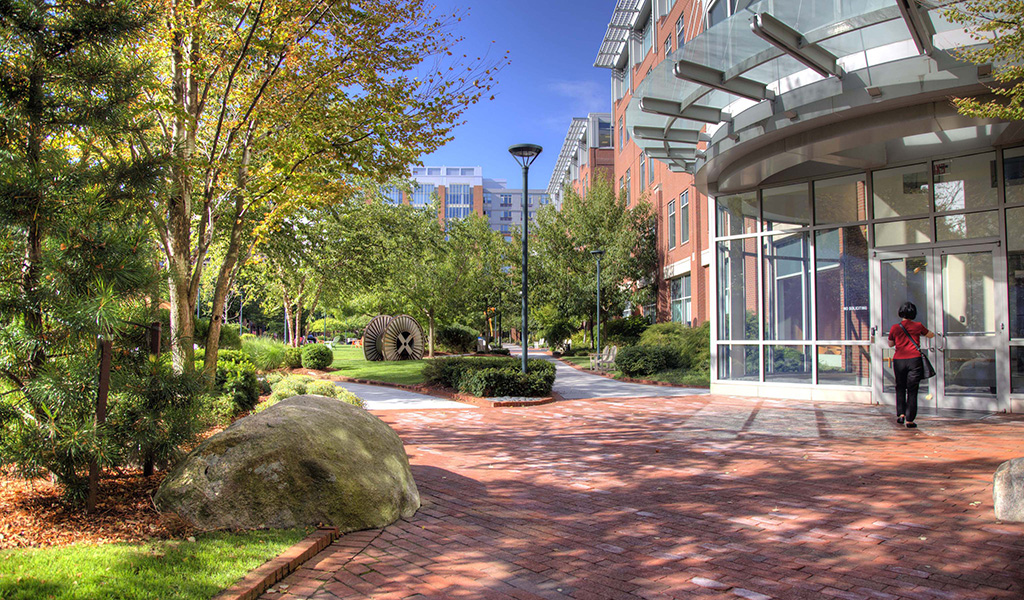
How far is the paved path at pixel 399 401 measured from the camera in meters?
12.7

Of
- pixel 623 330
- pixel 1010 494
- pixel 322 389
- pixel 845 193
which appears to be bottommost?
pixel 1010 494

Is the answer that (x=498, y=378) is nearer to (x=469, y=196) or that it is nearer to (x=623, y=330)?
(x=623, y=330)

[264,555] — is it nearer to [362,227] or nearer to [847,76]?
[847,76]

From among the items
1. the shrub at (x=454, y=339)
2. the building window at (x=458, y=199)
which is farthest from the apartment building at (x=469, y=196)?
the shrub at (x=454, y=339)

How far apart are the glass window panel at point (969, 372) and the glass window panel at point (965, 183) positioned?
8.19 ft

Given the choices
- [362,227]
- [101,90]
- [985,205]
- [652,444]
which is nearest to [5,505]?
[101,90]

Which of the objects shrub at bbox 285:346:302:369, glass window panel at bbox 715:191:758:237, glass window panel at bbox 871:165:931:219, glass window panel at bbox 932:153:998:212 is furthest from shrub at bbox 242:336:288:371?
glass window panel at bbox 932:153:998:212

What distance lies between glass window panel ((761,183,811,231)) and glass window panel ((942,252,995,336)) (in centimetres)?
272

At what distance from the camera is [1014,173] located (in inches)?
418

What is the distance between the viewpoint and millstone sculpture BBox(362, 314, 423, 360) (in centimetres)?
2836

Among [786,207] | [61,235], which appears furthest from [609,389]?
[61,235]

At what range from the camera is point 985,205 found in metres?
10.9

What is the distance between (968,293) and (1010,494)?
7673 mm

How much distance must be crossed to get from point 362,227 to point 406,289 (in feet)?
40.1
